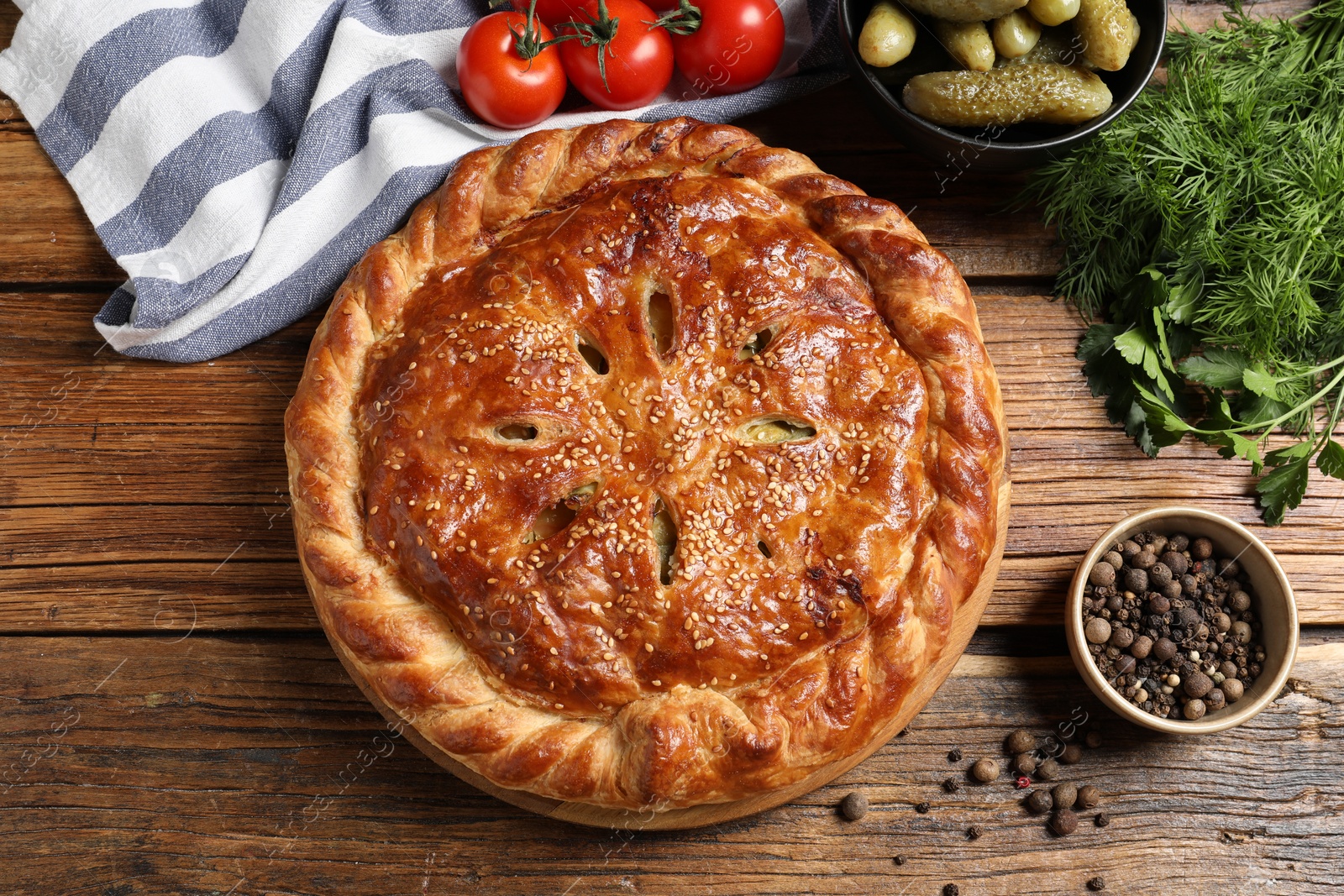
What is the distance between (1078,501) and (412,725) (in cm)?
280

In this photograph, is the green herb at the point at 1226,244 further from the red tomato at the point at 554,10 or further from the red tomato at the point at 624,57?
the red tomato at the point at 554,10

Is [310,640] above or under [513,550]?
under

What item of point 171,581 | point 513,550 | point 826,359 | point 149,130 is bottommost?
point 171,581

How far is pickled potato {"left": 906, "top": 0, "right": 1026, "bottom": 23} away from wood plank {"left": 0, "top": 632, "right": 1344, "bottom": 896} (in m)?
2.48

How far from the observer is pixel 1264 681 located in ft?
11.0

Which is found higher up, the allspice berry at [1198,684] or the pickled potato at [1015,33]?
the pickled potato at [1015,33]

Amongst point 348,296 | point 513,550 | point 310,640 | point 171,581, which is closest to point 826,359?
point 513,550

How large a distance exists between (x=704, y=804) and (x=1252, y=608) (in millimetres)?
2263

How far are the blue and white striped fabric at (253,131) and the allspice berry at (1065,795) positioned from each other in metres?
3.04

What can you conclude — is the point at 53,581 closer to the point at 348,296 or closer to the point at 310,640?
the point at 310,640

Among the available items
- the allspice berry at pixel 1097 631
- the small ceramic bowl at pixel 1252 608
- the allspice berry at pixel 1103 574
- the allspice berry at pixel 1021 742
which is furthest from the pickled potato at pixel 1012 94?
the allspice berry at pixel 1021 742

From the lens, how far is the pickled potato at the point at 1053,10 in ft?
10.4

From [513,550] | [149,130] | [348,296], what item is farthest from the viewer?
[149,130]

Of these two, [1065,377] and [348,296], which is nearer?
[348,296]
